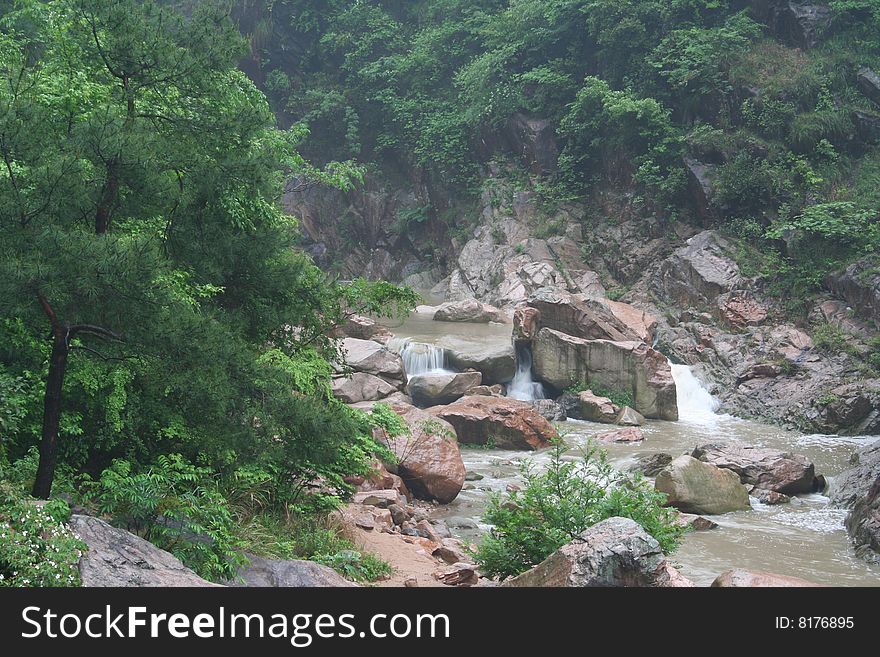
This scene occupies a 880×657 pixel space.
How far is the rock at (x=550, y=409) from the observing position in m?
20.1

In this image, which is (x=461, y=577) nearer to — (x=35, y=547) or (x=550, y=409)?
(x=35, y=547)

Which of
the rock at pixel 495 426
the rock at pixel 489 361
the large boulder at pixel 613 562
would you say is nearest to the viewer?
the large boulder at pixel 613 562

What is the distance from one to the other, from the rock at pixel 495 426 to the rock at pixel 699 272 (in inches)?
368

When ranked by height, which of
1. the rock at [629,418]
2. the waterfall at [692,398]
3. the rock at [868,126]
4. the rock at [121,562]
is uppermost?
the rock at [868,126]

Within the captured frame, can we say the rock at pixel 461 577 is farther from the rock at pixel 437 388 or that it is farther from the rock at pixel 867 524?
the rock at pixel 437 388

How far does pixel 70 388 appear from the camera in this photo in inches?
292

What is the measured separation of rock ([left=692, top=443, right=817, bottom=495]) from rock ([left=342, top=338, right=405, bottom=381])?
7.22 meters

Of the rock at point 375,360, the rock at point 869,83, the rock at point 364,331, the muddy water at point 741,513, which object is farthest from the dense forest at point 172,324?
the rock at point 869,83

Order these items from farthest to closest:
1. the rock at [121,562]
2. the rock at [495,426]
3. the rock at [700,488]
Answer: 1. the rock at [495,426]
2. the rock at [700,488]
3. the rock at [121,562]

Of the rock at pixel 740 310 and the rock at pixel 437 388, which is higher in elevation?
the rock at pixel 740 310

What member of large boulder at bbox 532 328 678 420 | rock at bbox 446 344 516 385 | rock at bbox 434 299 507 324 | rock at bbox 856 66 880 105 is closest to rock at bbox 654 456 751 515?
large boulder at bbox 532 328 678 420

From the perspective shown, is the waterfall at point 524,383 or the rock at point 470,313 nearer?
the waterfall at point 524,383

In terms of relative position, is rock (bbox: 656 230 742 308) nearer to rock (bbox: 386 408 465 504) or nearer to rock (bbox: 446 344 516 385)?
rock (bbox: 446 344 516 385)

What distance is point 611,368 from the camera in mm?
20859
